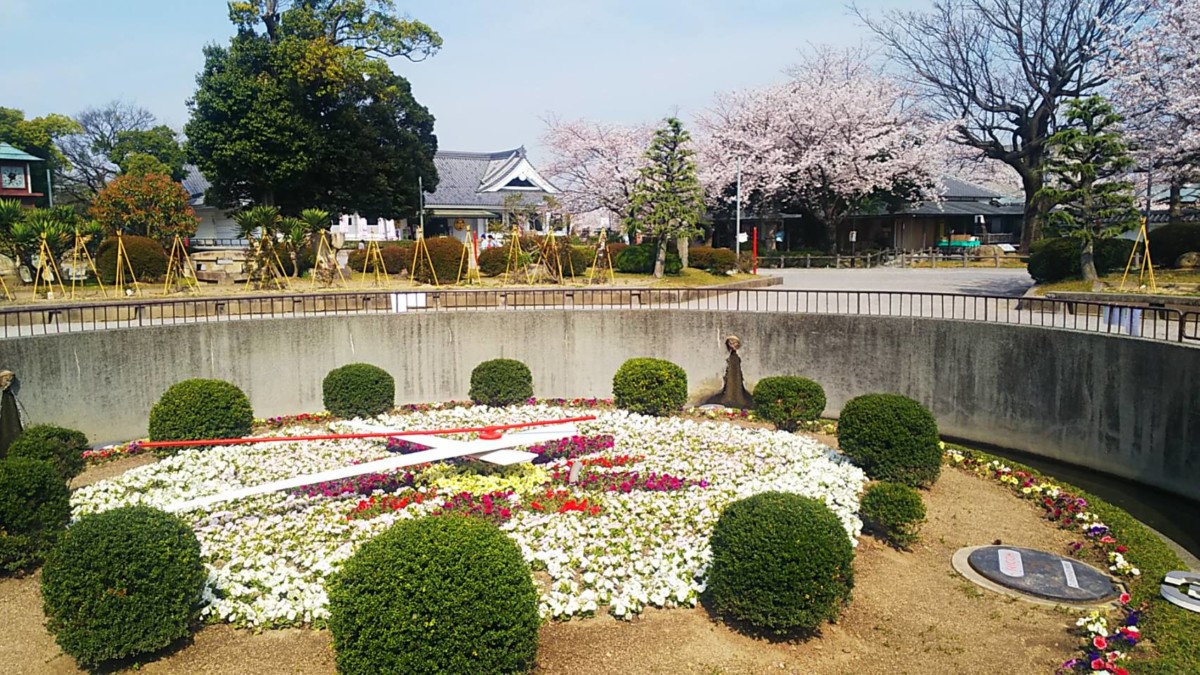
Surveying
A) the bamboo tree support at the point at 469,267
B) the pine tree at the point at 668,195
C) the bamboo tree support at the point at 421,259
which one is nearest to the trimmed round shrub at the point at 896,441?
the bamboo tree support at the point at 469,267

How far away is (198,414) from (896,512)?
9.34m

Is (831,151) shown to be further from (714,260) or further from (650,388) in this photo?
(650,388)

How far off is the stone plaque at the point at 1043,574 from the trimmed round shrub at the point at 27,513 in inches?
368

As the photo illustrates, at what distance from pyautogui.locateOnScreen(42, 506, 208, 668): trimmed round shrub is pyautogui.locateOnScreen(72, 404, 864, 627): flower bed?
0.86 m

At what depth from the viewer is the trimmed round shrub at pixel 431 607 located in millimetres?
5641

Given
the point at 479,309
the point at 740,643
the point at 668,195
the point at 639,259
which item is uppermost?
the point at 668,195

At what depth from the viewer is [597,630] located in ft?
24.0

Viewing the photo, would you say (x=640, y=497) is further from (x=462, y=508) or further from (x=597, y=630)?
(x=597, y=630)

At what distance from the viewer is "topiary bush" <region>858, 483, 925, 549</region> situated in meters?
9.09

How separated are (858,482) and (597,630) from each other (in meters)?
4.81

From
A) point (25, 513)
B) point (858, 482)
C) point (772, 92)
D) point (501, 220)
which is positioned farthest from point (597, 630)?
point (501, 220)

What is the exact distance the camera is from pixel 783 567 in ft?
22.5

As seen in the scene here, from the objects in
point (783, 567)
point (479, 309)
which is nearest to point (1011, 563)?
point (783, 567)

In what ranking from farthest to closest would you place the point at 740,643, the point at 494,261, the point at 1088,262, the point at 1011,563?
the point at 494,261 → the point at 1088,262 → the point at 1011,563 → the point at 740,643
